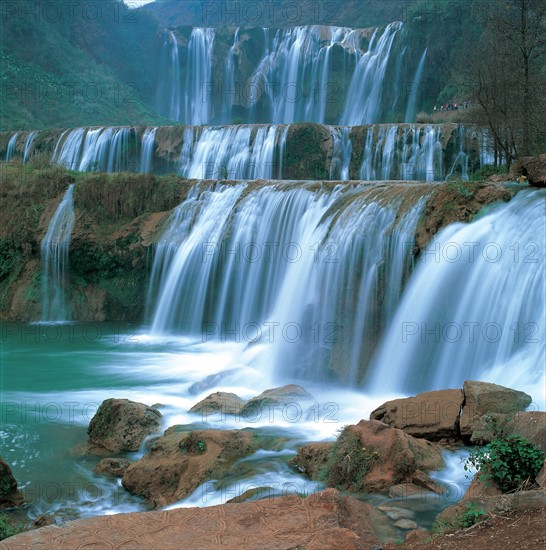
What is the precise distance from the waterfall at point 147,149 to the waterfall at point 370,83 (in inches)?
419

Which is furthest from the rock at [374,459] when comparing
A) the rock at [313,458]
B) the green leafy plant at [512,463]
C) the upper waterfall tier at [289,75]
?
the upper waterfall tier at [289,75]

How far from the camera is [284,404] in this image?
9.15 metres

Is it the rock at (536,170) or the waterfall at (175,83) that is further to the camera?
the waterfall at (175,83)

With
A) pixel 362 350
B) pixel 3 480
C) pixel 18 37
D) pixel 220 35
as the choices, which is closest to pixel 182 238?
pixel 362 350

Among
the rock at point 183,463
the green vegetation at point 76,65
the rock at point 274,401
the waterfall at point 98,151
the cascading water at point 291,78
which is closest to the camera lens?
the rock at point 183,463

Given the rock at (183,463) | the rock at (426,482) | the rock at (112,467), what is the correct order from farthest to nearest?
the rock at (112,467) → the rock at (183,463) → the rock at (426,482)

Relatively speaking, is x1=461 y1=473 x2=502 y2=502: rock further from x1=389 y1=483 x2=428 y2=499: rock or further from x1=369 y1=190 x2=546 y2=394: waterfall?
x1=369 y1=190 x2=546 y2=394: waterfall

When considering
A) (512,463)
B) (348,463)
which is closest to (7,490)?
(348,463)

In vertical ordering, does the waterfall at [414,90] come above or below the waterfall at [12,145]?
above

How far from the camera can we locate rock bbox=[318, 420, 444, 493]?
6316mm

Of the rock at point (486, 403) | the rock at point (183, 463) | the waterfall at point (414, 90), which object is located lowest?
the rock at point (183, 463)

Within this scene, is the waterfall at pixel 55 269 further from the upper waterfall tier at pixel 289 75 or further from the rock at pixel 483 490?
the upper waterfall tier at pixel 289 75

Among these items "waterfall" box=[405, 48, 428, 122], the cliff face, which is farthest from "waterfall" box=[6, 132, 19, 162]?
"waterfall" box=[405, 48, 428, 122]

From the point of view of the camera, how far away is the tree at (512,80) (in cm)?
1502
